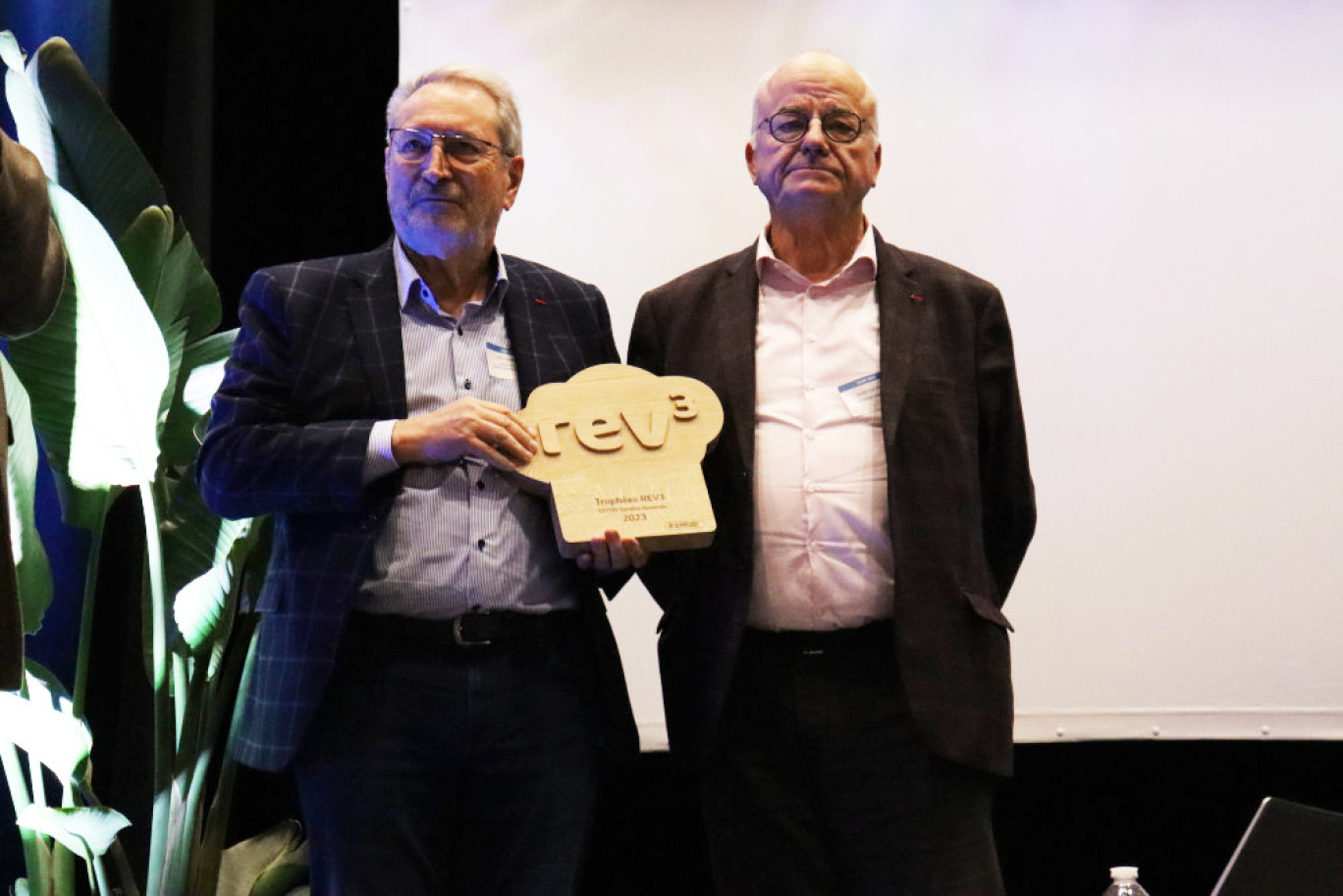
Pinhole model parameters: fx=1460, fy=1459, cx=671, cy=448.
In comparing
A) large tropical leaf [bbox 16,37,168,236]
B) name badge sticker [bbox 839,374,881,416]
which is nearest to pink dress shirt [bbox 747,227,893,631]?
name badge sticker [bbox 839,374,881,416]

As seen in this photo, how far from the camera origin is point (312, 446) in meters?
2.25

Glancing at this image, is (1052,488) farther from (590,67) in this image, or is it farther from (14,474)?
(14,474)

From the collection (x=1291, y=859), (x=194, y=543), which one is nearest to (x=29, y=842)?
(x=194, y=543)

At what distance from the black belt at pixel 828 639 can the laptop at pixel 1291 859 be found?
2.62ft

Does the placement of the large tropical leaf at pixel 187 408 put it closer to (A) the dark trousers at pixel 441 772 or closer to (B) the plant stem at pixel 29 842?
(B) the plant stem at pixel 29 842

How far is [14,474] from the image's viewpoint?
2938mm

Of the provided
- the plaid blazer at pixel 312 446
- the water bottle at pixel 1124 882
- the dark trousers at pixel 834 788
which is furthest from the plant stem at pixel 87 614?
the water bottle at pixel 1124 882

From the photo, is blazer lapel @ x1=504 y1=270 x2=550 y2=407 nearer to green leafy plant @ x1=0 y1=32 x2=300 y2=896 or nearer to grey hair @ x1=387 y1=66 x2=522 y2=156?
grey hair @ x1=387 y1=66 x2=522 y2=156

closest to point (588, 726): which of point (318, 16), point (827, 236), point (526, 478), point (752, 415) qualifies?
point (526, 478)

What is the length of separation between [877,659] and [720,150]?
172cm

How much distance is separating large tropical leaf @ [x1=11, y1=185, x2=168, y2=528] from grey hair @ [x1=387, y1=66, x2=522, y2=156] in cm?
71

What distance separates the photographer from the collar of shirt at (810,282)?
2557 mm

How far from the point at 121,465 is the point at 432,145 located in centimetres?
101

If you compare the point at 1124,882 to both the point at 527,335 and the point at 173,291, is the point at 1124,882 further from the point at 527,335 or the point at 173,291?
the point at 173,291
